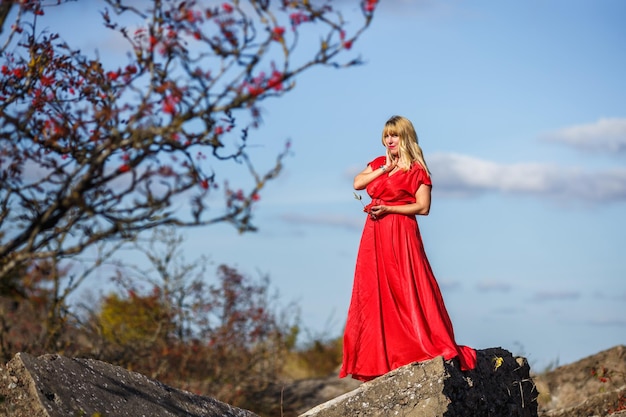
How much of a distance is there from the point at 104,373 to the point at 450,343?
301 centimetres

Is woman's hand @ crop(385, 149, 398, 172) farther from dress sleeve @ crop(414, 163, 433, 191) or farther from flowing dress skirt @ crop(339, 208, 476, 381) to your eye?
flowing dress skirt @ crop(339, 208, 476, 381)

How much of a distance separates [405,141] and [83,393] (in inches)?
140

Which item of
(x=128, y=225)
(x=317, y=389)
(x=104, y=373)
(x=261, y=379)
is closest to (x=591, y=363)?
(x=317, y=389)

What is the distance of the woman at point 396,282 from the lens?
7.64 metres

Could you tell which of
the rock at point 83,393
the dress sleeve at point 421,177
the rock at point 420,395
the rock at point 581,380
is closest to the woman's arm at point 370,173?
the dress sleeve at point 421,177

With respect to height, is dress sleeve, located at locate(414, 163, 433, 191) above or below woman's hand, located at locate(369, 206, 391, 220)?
above

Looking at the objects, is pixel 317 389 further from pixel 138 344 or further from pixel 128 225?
pixel 128 225

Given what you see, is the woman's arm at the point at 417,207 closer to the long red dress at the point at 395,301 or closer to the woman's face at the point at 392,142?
the long red dress at the point at 395,301

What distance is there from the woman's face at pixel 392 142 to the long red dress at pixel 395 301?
0.21m

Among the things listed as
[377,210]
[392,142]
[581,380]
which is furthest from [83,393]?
[581,380]

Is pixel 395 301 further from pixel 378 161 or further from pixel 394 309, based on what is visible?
pixel 378 161

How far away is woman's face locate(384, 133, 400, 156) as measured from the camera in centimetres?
777

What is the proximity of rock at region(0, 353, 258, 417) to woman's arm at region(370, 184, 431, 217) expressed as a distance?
2293 millimetres

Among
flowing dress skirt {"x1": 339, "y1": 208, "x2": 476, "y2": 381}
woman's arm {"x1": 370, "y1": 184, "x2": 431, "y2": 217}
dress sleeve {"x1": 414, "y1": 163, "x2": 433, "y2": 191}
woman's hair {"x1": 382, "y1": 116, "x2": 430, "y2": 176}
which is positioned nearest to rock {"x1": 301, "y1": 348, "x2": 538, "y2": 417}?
flowing dress skirt {"x1": 339, "y1": 208, "x2": 476, "y2": 381}
